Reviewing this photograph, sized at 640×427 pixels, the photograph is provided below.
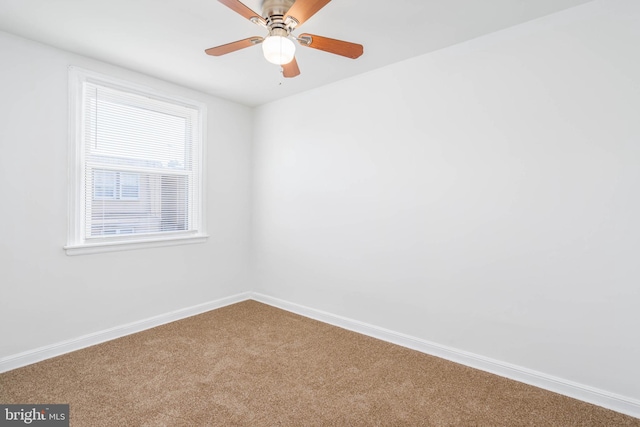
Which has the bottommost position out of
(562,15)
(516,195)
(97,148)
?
(516,195)

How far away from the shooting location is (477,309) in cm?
248

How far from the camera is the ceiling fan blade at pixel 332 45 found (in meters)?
1.89

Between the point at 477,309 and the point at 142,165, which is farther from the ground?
the point at 142,165

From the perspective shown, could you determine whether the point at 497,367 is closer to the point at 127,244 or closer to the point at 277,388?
the point at 277,388

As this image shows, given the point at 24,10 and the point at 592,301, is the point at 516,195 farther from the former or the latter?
the point at 24,10

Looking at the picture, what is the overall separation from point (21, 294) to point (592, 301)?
13.3 feet

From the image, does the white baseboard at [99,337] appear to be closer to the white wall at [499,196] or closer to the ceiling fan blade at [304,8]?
the white wall at [499,196]

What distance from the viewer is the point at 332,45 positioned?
195 cm

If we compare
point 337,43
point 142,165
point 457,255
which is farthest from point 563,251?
point 142,165

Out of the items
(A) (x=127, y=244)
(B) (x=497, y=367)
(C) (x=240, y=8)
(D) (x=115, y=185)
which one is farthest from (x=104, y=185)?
(B) (x=497, y=367)

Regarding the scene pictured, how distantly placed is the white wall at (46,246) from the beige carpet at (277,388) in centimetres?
31

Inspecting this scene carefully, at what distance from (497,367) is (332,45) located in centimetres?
253

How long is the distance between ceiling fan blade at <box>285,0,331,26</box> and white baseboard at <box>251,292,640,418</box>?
258 cm

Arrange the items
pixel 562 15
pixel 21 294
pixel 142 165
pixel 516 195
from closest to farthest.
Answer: pixel 562 15 → pixel 516 195 → pixel 21 294 → pixel 142 165
